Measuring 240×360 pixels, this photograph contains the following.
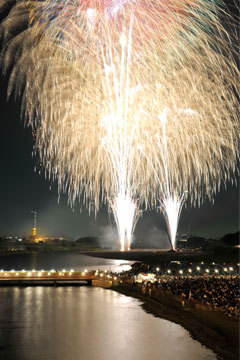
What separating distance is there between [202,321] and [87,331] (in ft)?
27.5

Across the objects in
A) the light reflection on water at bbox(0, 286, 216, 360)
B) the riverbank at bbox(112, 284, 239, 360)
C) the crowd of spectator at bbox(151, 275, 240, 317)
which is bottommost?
the light reflection on water at bbox(0, 286, 216, 360)

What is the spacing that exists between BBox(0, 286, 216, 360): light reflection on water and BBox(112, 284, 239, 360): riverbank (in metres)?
0.63

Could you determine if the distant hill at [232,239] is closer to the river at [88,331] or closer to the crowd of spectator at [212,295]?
the crowd of spectator at [212,295]

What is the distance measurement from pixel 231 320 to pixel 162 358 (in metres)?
7.07

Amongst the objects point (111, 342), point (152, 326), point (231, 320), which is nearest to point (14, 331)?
point (111, 342)

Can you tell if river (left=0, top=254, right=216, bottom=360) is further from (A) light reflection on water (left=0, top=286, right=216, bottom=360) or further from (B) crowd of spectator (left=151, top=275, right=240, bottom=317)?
(B) crowd of spectator (left=151, top=275, right=240, bottom=317)

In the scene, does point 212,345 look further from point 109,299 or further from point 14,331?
point 109,299

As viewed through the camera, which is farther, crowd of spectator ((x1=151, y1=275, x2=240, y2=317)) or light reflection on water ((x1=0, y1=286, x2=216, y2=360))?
crowd of spectator ((x1=151, y1=275, x2=240, y2=317))

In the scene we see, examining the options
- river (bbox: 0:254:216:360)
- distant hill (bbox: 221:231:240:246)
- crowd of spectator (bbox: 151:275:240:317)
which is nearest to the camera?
river (bbox: 0:254:216:360)

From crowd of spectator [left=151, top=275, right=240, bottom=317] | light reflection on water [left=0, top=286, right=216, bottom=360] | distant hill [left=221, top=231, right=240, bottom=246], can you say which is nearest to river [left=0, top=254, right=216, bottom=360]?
light reflection on water [left=0, top=286, right=216, bottom=360]

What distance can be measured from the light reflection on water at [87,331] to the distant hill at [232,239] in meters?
93.3

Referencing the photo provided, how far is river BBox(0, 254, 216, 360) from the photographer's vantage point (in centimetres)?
2197

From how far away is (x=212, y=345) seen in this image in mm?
22438

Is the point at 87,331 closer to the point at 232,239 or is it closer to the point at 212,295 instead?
the point at 212,295
